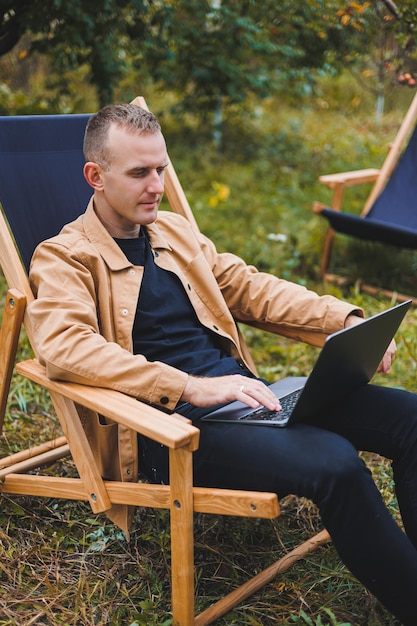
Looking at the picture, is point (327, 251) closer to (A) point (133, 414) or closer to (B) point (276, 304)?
(B) point (276, 304)

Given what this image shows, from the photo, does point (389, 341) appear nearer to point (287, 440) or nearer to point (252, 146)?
point (287, 440)

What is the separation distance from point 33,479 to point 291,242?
3.16 m

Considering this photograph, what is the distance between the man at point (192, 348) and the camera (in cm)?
181

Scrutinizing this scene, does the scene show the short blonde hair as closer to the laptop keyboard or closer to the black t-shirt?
the black t-shirt

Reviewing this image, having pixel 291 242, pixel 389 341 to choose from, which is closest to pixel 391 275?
pixel 291 242

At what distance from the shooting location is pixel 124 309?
7.10ft

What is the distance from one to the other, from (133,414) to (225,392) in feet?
0.85

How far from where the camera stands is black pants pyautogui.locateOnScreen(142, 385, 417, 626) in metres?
1.78

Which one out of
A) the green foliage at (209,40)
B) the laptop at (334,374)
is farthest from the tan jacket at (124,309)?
the green foliage at (209,40)

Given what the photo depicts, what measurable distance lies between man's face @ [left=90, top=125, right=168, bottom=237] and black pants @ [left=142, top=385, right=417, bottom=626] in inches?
24.9

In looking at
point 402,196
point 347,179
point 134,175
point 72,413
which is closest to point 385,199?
point 402,196

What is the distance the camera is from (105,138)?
2.11m

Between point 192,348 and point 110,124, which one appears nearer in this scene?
point 110,124

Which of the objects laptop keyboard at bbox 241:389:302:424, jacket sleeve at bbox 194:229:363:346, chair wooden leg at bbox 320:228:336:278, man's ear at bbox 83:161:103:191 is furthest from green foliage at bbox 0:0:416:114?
laptop keyboard at bbox 241:389:302:424
